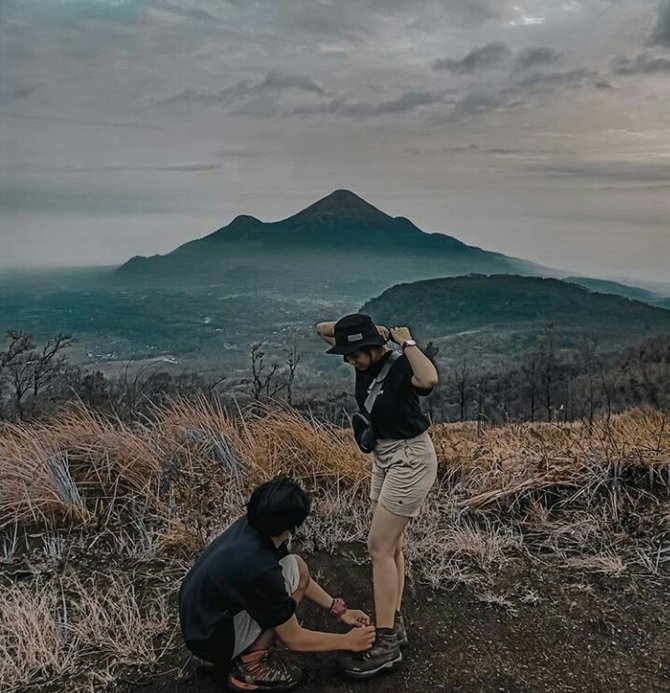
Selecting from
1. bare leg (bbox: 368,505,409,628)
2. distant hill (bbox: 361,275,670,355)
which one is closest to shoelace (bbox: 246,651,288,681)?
bare leg (bbox: 368,505,409,628)

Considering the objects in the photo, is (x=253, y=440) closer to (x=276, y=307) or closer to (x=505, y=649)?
(x=505, y=649)

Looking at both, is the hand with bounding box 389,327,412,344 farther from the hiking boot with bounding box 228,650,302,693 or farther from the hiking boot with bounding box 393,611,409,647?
A: the hiking boot with bounding box 228,650,302,693

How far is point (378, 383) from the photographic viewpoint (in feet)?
10.3

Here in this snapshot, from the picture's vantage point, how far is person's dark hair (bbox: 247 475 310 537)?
2.77 metres

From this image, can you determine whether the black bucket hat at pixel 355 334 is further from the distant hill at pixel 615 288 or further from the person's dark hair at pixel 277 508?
the distant hill at pixel 615 288

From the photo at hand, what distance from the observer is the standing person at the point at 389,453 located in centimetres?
309

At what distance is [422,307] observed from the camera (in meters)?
83.4

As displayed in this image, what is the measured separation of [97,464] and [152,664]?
2.56 metres

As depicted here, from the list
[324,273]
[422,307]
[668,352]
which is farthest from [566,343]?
[324,273]

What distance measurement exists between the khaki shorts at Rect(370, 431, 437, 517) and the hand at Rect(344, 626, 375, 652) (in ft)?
1.77

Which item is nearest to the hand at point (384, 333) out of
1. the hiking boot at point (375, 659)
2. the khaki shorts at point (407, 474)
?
the khaki shorts at point (407, 474)

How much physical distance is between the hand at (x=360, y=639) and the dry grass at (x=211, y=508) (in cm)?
94

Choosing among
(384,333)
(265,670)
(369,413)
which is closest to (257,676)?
(265,670)

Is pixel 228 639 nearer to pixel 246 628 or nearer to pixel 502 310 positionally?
pixel 246 628
